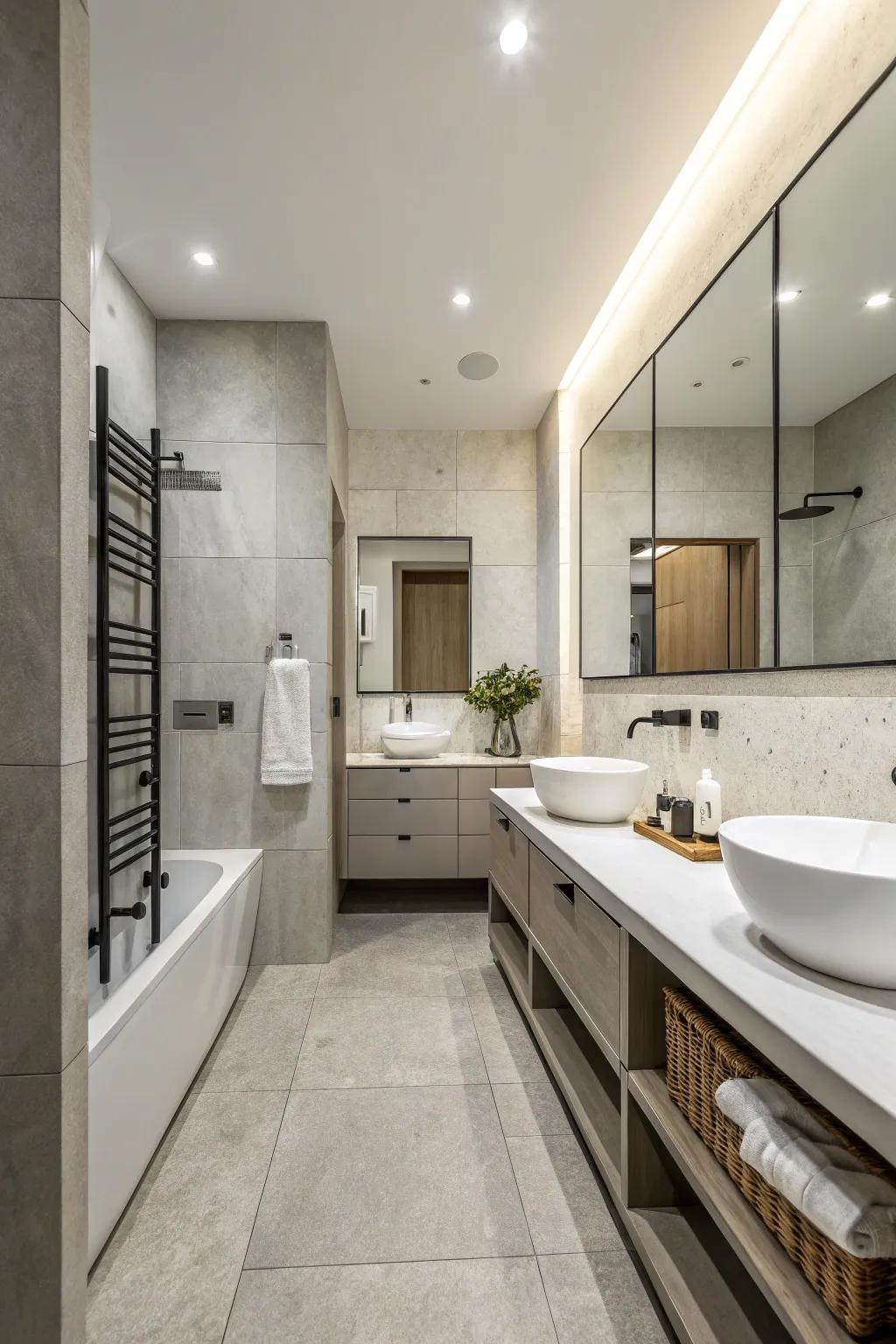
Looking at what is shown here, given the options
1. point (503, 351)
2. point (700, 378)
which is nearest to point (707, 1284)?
point (700, 378)

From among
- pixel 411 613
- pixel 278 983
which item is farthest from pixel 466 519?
pixel 278 983

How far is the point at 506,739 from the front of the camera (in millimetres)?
3984

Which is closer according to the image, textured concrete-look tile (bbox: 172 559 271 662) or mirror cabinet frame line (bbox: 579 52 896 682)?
mirror cabinet frame line (bbox: 579 52 896 682)

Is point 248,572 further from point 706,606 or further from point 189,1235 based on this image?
point 189,1235

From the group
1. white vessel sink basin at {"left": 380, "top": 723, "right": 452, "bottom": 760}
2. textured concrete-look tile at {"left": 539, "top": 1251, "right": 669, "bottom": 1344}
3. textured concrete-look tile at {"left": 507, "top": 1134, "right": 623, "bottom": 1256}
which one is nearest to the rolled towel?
textured concrete-look tile at {"left": 539, "top": 1251, "right": 669, "bottom": 1344}

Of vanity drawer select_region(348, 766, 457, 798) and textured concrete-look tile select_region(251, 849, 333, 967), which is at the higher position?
vanity drawer select_region(348, 766, 457, 798)

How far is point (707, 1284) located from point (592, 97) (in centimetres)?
267

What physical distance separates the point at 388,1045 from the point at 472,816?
1.50 m

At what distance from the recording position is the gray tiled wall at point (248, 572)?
2.92m

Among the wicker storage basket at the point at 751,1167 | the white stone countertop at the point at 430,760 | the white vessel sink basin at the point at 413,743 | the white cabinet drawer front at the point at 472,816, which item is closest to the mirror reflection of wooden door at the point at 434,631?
the white vessel sink basin at the point at 413,743

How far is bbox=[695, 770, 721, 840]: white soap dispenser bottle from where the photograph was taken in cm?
176

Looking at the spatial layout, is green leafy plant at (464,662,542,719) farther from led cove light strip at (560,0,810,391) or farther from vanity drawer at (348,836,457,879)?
led cove light strip at (560,0,810,391)

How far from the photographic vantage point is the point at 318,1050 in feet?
7.39

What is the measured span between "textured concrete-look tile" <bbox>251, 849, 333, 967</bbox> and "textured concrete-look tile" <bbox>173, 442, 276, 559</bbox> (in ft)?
4.40
